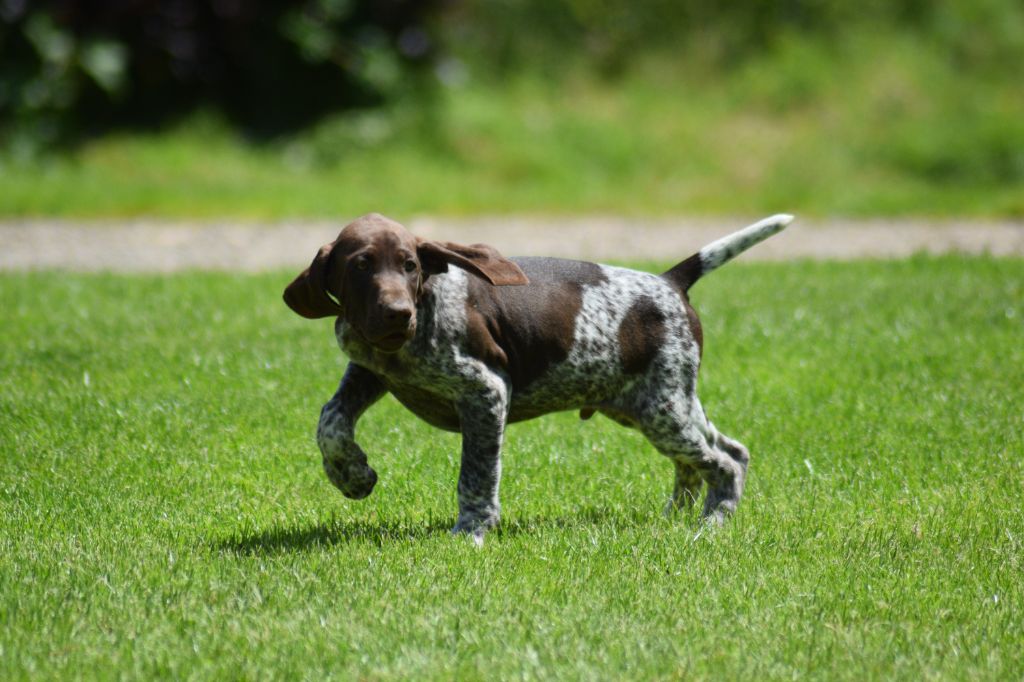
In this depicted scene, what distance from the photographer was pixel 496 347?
5.02 metres

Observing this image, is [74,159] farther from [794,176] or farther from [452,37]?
[794,176]

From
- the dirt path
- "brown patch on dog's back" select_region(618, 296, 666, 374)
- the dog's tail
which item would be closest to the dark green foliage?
the dirt path

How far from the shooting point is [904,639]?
13.8 feet

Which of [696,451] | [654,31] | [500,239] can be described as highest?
[654,31]

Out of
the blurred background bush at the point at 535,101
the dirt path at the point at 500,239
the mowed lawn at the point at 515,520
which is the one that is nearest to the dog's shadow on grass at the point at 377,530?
the mowed lawn at the point at 515,520

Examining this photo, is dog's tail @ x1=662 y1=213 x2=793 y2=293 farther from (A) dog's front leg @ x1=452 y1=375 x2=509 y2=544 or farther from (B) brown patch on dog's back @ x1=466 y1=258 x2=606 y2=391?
(A) dog's front leg @ x1=452 y1=375 x2=509 y2=544

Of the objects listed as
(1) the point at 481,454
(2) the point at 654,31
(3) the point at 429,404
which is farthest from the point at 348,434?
(2) the point at 654,31

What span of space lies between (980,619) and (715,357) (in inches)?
148

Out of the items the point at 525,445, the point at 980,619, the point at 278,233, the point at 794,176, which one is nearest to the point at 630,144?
the point at 794,176

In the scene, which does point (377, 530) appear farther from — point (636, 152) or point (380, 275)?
point (636, 152)

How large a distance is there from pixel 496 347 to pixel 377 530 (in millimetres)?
906

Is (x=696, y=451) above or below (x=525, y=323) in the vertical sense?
below

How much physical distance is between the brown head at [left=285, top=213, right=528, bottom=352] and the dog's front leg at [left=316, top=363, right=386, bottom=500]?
14.0 inches

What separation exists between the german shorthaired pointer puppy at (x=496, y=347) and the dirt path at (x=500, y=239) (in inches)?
221
